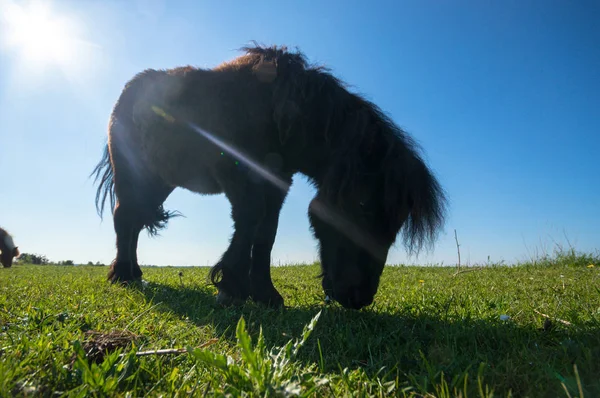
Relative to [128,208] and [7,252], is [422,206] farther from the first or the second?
[7,252]

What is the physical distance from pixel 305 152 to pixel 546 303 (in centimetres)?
228

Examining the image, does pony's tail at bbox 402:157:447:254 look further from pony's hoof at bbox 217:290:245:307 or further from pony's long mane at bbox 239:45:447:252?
pony's hoof at bbox 217:290:245:307

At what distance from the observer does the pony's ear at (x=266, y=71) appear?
330 centimetres

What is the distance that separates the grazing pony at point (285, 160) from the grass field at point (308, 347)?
414 mm

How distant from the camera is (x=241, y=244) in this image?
9.93 feet

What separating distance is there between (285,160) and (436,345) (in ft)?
6.70

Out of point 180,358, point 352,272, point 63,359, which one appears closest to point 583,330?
point 352,272

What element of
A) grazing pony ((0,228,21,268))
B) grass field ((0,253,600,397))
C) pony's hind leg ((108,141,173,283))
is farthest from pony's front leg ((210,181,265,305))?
grazing pony ((0,228,21,268))

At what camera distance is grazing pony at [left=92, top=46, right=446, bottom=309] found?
273cm

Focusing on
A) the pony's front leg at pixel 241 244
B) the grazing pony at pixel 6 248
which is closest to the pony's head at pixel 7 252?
the grazing pony at pixel 6 248

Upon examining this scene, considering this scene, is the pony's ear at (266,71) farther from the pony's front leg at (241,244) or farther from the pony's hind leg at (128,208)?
the pony's hind leg at (128,208)

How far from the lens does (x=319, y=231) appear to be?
3.01m

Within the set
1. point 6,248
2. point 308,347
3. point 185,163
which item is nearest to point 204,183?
point 185,163

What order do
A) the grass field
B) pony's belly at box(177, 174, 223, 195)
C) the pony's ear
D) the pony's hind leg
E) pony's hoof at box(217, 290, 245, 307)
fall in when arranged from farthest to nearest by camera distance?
the pony's hind leg < pony's belly at box(177, 174, 223, 195) < the pony's ear < pony's hoof at box(217, 290, 245, 307) < the grass field
